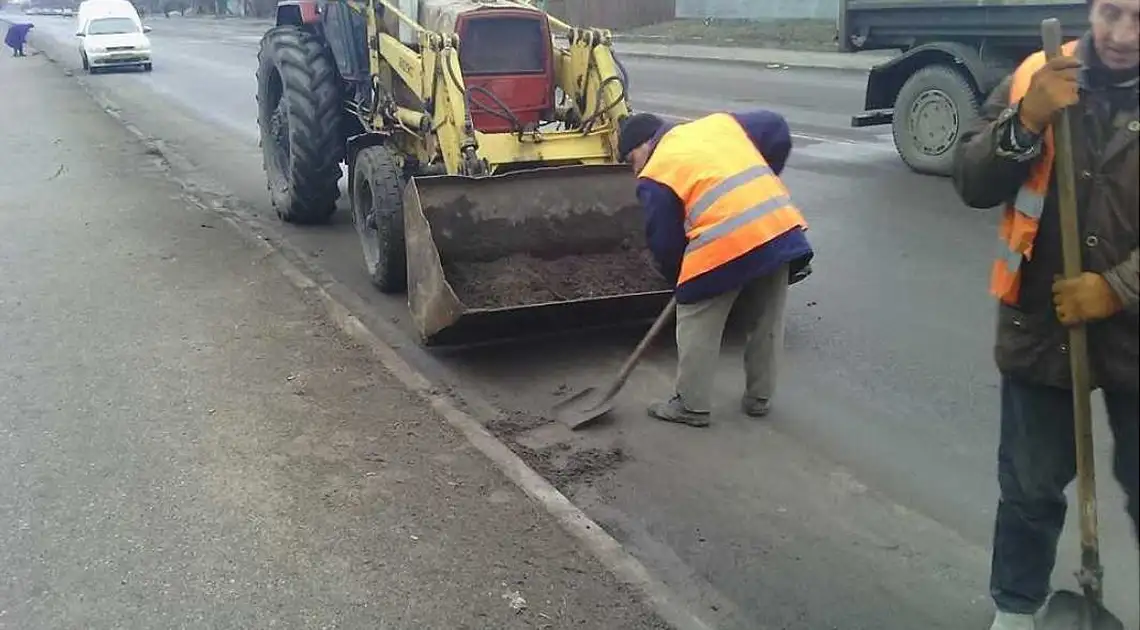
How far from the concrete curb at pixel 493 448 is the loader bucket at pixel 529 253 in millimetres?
335

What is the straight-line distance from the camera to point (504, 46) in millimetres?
7270

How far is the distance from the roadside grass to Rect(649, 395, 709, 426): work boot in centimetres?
2204

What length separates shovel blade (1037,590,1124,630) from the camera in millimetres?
3023

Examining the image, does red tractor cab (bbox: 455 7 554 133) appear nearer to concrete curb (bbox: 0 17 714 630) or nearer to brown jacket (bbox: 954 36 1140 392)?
concrete curb (bbox: 0 17 714 630)

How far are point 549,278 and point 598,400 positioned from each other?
4.20 feet

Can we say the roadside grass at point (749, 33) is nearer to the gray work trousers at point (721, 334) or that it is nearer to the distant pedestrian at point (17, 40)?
the distant pedestrian at point (17, 40)

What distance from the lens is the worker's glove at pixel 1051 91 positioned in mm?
2590

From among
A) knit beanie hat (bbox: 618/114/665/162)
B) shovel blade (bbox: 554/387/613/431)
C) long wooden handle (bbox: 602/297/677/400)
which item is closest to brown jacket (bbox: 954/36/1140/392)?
knit beanie hat (bbox: 618/114/665/162)

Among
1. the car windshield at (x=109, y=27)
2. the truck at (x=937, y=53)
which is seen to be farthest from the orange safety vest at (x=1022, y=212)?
the car windshield at (x=109, y=27)

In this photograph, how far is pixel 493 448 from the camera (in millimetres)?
4898

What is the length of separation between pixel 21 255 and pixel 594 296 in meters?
5.15

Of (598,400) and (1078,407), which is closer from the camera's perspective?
(1078,407)

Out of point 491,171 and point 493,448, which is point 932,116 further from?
point 493,448

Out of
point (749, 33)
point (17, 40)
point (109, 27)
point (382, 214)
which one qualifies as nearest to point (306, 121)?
point (382, 214)
